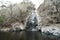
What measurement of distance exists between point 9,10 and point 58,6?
12500 millimetres

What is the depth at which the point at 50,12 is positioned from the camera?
31.7 meters

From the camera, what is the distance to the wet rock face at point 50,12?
30312 mm

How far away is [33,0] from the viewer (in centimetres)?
3988

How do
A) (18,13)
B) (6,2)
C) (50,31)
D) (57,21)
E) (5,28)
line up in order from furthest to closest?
(6,2)
(18,13)
(5,28)
(57,21)
(50,31)

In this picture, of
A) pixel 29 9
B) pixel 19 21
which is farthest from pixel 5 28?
pixel 29 9

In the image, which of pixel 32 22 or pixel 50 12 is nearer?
pixel 50 12

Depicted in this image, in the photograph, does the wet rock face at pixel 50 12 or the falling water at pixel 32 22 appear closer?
the wet rock face at pixel 50 12

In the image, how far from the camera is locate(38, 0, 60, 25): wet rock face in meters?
30.3

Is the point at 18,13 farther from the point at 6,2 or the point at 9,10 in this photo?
the point at 6,2

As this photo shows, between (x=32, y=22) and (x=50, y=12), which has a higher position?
(x=50, y=12)

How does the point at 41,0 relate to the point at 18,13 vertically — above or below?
above

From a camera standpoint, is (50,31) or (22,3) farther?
(22,3)

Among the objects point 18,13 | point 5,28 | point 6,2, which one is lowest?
point 5,28

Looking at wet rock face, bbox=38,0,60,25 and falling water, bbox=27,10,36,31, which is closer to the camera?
wet rock face, bbox=38,0,60,25
